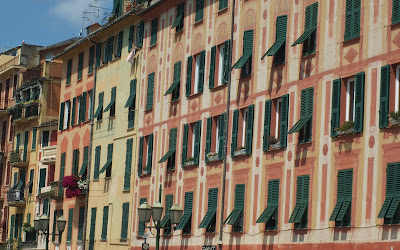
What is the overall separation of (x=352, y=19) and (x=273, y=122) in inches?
249

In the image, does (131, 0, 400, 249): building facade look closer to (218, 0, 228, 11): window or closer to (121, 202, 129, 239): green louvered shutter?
(218, 0, 228, 11): window

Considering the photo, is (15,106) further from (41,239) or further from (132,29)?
(132,29)

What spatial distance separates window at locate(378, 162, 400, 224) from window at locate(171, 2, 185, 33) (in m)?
19.5

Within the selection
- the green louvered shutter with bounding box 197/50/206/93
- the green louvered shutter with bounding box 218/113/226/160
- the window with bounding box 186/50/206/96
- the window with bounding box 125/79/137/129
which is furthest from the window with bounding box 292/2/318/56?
the window with bounding box 125/79/137/129

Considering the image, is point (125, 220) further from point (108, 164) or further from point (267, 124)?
point (267, 124)

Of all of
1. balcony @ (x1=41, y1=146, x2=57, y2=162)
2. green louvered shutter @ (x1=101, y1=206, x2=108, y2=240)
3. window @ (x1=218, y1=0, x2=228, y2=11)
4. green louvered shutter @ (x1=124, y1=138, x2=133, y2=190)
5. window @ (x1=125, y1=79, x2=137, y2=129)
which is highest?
window @ (x1=218, y1=0, x2=228, y2=11)

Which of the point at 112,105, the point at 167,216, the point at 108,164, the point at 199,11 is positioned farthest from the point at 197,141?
the point at 112,105

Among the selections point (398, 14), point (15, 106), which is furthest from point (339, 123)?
point (15, 106)

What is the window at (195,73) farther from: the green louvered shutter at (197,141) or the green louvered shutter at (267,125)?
the green louvered shutter at (267,125)

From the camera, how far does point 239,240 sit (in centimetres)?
4378

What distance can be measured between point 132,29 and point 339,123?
75.1ft

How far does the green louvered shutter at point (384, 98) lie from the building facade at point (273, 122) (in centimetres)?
4

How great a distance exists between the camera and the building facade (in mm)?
35625

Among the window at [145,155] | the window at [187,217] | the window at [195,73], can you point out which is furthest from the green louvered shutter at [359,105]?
the window at [145,155]
